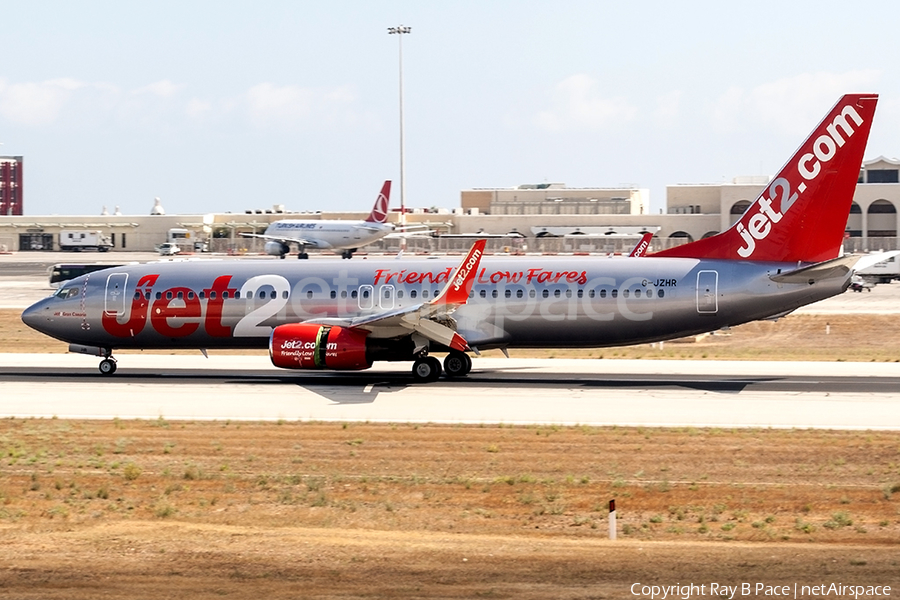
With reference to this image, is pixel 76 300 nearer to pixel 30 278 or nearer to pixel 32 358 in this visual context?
pixel 32 358

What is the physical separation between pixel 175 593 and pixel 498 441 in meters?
11.6

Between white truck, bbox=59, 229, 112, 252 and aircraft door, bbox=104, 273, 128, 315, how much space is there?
93.5 metres

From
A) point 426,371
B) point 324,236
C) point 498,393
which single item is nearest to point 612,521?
point 498,393

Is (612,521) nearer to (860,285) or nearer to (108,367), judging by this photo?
(108,367)

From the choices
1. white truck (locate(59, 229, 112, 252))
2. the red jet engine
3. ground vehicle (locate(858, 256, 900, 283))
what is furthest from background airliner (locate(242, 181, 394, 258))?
the red jet engine

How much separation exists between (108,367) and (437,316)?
1117cm

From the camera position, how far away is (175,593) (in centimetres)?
1230

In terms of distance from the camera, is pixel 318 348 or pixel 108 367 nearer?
pixel 318 348

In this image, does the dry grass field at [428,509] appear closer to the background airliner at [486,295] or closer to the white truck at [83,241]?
the background airliner at [486,295]

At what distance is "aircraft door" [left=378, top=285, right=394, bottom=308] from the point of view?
34406 millimetres

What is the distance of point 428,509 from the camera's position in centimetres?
1738

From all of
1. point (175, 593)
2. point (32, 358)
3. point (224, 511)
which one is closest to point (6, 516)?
point (224, 511)

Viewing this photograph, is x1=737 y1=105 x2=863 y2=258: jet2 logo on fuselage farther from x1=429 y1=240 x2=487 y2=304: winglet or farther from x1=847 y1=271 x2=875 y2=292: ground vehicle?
x1=847 y1=271 x2=875 y2=292: ground vehicle

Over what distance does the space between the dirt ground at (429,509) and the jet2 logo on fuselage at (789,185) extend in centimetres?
1034
